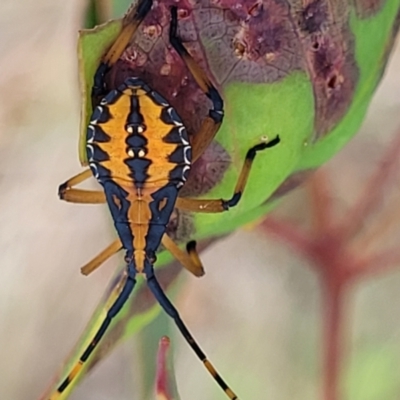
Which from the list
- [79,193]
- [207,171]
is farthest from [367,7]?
[79,193]

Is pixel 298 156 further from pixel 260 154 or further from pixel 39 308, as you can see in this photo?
pixel 39 308

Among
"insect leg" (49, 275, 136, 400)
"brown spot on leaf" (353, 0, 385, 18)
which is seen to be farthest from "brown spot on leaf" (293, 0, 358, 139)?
"insect leg" (49, 275, 136, 400)

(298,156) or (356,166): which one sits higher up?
(298,156)

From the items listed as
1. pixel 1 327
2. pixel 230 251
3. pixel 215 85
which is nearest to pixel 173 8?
pixel 215 85

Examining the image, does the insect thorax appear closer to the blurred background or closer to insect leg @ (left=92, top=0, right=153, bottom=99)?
insect leg @ (left=92, top=0, right=153, bottom=99)

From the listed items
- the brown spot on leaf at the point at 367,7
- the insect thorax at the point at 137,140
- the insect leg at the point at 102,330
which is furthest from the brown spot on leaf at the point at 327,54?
the insect leg at the point at 102,330

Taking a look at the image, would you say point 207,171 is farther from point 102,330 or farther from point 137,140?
point 102,330

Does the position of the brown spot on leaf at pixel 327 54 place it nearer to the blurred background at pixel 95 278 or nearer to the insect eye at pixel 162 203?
the insect eye at pixel 162 203
